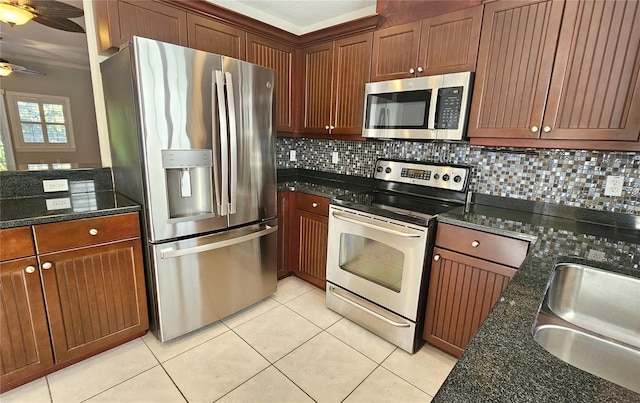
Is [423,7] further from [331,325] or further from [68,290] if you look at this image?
[68,290]

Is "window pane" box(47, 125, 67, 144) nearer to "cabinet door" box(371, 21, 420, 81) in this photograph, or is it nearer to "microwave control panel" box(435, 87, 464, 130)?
"cabinet door" box(371, 21, 420, 81)

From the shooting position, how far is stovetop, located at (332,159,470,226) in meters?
1.87

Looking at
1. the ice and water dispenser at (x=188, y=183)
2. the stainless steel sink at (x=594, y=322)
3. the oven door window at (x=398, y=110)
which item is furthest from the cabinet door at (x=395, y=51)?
the stainless steel sink at (x=594, y=322)

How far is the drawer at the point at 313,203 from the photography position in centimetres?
237

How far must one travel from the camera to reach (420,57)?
6.42ft

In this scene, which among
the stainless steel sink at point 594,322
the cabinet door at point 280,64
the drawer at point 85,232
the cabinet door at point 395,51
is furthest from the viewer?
the cabinet door at point 280,64

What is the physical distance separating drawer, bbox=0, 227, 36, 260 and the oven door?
1.67m

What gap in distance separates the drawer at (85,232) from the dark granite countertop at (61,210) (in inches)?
1.2

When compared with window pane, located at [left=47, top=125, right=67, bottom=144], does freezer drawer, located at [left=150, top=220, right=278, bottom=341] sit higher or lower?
lower

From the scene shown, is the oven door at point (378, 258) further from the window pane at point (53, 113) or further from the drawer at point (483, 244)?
the window pane at point (53, 113)

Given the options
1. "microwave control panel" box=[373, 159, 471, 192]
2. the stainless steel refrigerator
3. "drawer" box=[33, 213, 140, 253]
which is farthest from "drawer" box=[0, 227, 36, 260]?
"microwave control panel" box=[373, 159, 471, 192]

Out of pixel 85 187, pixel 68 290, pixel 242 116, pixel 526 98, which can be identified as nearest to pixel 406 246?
pixel 526 98

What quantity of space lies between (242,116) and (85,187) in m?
1.18

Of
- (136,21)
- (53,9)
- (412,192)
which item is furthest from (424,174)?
(53,9)
